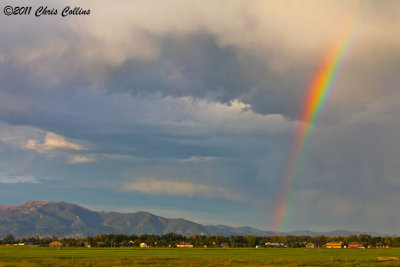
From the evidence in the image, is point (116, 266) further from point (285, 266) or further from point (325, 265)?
point (325, 265)

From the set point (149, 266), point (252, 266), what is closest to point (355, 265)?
point (252, 266)

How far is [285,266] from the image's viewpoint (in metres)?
75.4

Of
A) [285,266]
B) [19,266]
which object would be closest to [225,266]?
[285,266]

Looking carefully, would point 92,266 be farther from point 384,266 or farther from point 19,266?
point 384,266

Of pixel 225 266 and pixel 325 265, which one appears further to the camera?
pixel 325 265

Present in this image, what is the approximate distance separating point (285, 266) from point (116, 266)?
29.9m

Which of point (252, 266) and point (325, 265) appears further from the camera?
point (325, 265)

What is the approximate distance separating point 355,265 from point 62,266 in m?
54.7

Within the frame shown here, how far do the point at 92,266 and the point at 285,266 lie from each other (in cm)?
3413

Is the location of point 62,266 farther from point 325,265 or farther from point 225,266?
point 325,265

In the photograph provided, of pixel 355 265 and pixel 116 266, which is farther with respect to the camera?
pixel 355 265

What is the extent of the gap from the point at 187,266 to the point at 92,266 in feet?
54.3

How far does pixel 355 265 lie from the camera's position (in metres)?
80.9

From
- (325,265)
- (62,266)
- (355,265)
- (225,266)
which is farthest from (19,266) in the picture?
(355,265)
